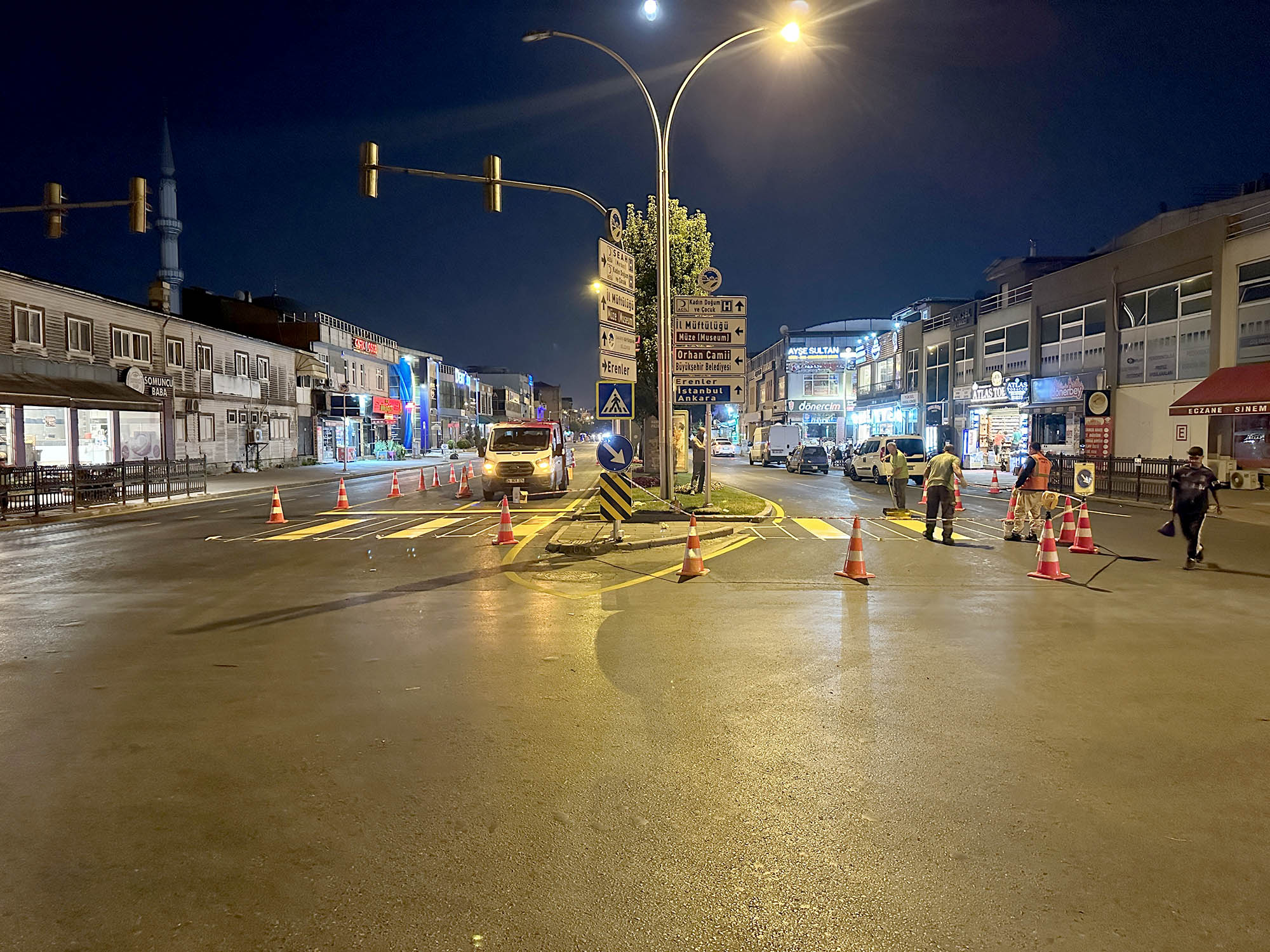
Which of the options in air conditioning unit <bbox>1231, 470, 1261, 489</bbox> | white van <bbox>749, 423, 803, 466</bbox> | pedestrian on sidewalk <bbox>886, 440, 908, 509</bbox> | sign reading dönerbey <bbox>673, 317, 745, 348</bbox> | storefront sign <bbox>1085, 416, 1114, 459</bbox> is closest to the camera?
sign reading dönerbey <bbox>673, 317, 745, 348</bbox>

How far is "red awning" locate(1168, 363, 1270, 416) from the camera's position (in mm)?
23391

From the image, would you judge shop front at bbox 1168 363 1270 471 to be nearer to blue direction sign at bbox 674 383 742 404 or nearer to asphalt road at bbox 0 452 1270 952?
blue direction sign at bbox 674 383 742 404

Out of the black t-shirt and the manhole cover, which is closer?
the manhole cover

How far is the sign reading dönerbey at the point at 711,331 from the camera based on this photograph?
698 inches

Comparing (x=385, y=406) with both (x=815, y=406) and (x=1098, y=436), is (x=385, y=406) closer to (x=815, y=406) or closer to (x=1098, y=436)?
(x=815, y=406)

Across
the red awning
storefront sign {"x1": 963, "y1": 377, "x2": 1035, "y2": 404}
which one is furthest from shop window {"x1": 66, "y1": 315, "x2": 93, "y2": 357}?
storefront sign {"x1": 963, "y1": 377, "x2": 1035, "y2": 404}

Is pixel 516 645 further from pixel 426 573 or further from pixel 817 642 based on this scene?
pixel 426 573

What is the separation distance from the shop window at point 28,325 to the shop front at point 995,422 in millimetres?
40130

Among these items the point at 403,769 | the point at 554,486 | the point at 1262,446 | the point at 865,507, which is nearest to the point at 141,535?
the point at 554,486

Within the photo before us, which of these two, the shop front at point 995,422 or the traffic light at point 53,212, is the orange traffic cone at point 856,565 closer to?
the traffic light at point 53,212

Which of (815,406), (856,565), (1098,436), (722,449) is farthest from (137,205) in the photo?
(815,406)

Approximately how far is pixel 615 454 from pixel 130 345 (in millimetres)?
27717

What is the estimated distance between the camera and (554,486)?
2438cm

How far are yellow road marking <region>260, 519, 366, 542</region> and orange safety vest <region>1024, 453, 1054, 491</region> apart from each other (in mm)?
13182
